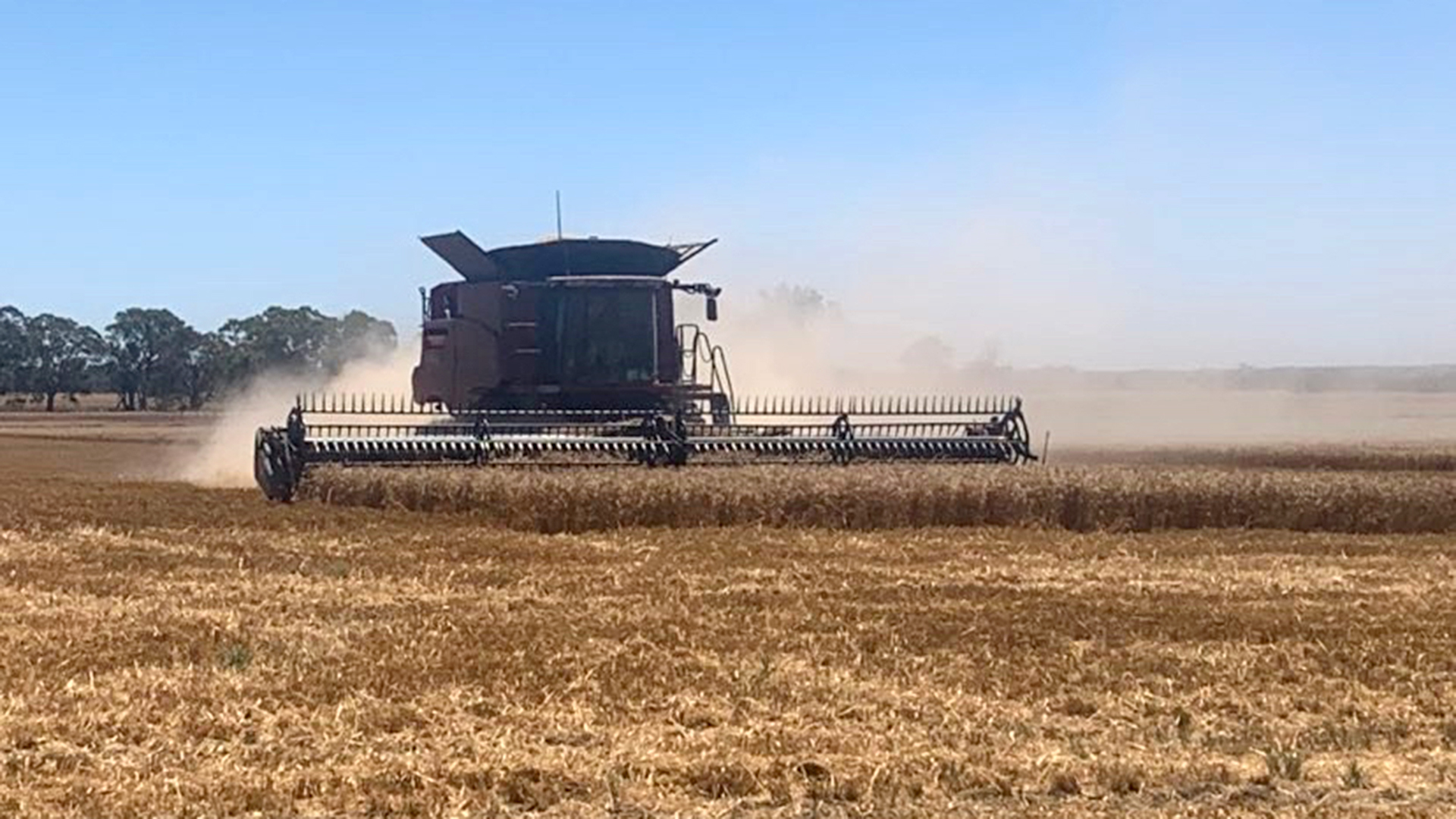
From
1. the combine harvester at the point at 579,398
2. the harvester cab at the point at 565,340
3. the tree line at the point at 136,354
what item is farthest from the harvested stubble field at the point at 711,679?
the tree line at the point at 136,354

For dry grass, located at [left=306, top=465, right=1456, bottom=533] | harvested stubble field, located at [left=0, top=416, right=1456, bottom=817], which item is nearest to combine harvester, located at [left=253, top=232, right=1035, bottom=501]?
dry grass, located at [left=306, top=465, right=1456, bottom=533]

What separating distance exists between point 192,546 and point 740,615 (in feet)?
20.7

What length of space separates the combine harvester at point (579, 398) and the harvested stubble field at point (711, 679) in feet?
16.0

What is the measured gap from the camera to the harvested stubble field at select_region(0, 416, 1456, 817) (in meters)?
6.72

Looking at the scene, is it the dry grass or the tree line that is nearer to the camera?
the dry grass

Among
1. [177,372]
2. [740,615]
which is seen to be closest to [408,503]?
[740,615]

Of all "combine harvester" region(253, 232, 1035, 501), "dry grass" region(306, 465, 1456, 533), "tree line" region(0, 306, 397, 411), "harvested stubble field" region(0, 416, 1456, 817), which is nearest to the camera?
"harvested stubble field" region(0, 416, 1456, 817)

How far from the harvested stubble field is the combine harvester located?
4.89 metres

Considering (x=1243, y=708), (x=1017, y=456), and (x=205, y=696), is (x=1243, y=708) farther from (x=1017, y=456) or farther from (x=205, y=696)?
(x=1017, y=456)

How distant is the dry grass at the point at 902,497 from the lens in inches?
716

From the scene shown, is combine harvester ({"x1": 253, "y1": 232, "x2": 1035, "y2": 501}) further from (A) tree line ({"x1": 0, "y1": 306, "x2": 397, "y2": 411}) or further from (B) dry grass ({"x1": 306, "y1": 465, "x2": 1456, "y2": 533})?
(A) tree line ({"x1": 0, "y1": 306, "x2": 397, "y2": 411})

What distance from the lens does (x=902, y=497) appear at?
18609 millimetres

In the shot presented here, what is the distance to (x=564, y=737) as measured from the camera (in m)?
7.57

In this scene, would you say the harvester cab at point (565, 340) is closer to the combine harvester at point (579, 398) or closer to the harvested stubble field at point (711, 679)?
the combine harvester at point (579, 398)
